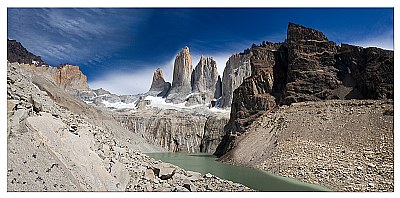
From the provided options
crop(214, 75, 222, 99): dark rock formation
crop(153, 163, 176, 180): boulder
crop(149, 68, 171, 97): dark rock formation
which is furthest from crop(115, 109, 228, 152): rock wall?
crop(149, 68, 171, 97): dark rock formation

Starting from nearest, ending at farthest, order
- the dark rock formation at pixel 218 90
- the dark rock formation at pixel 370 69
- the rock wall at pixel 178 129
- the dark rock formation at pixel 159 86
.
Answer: the dark rock formation at pixel 370 69, the rock wall at pixel 178 129, the dark rock formation at pixel 218 90, the dark rock formation at pixel 159 86

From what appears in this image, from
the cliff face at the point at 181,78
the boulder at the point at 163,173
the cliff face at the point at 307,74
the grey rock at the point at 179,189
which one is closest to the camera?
the grey rock at the point at 179,189

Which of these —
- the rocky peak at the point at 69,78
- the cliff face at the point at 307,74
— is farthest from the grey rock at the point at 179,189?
the rocky peak at the point at 69,78

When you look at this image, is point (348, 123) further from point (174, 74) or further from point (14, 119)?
point (174, 74)

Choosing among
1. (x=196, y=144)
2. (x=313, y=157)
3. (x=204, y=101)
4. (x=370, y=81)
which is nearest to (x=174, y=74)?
(x=204, y=101)

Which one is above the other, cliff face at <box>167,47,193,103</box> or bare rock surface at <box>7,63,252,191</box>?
cliff face at <box>167,47,193,103</box>

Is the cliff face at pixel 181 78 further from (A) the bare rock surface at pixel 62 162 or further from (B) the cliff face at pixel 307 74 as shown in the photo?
(A) the bare rock surface at pixel 62 162

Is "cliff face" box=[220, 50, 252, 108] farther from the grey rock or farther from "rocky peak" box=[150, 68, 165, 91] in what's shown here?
the grey rock

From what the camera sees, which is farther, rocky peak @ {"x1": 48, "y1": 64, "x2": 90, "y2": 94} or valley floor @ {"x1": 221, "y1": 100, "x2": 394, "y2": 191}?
rocky peak @ {"x1": 48, "y1": 64, "x2": 90, "y2": 94}
